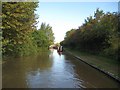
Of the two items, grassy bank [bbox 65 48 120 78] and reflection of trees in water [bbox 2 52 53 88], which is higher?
grassy bank [bbox 65 48 120 78]

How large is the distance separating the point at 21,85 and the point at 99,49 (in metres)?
34.0

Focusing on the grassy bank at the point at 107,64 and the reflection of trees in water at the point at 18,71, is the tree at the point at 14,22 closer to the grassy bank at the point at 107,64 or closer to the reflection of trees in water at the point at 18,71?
the reflection of trees in water at the point at 18,71

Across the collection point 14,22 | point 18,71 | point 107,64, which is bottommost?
point 18,71

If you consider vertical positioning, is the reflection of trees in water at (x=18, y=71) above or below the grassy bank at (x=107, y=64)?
below

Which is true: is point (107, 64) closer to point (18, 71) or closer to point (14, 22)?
point (18, 71)

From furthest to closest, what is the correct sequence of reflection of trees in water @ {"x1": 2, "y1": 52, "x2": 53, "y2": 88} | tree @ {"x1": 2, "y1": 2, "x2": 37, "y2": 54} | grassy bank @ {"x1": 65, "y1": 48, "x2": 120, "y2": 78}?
tree @ {"x1": 2, "y1": 2, "x2": 37, "y2": 54} < grassy bank @ {"x1": 65, "y1": 48, "x2": 120, "y2": 78} < reflection of trees in water @ {"x1": 2, "y1": 52, "x2": 53, "y2": 88}

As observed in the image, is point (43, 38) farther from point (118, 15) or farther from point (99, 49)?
point (118, 15)

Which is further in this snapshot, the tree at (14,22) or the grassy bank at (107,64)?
the tree at (14,22)

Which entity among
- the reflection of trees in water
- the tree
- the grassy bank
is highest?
the tree

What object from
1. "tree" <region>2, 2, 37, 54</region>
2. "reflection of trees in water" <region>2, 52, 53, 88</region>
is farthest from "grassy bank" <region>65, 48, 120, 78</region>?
"tree" <region>2, 2, 37, 54</region>

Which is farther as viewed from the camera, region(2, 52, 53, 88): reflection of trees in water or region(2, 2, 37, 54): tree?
region(2, 2, 37, 54): tree

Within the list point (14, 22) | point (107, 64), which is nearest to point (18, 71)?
point (14, 22)

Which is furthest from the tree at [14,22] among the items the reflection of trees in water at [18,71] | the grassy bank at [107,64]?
the grassy bank at [107,64]

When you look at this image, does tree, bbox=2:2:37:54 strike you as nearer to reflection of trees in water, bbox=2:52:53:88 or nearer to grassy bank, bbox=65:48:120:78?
reflection of trees in water, bbox=2:52:53:88
